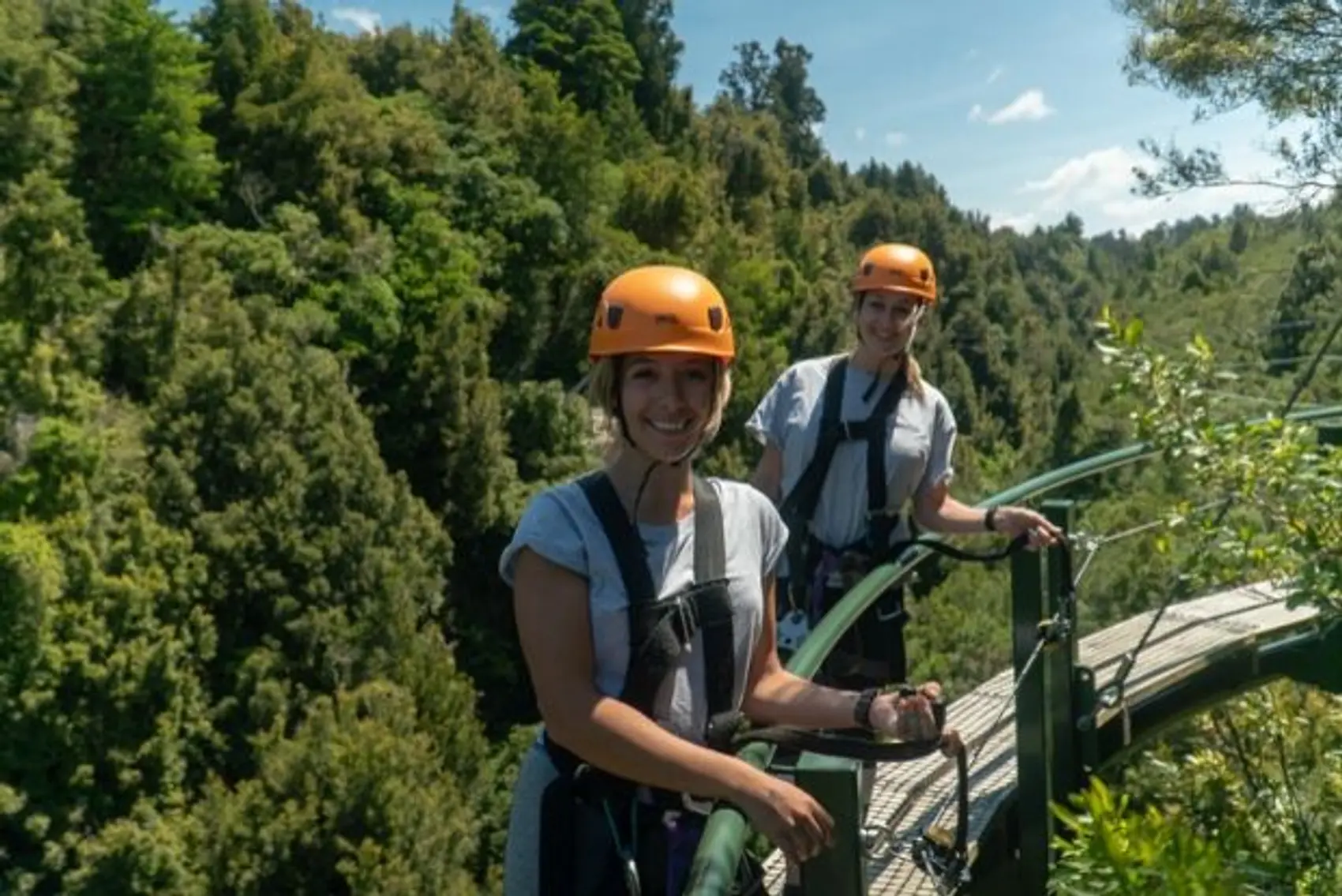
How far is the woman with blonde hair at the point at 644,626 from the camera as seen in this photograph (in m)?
1.81

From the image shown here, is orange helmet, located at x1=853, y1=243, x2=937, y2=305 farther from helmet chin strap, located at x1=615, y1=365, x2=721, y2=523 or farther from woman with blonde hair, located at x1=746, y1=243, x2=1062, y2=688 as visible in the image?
helmet chin strap, located at x1=615, y1=365, x2=721, y2=523

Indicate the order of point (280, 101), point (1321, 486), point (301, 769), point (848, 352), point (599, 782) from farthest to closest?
point (280, 101)
point (301, 769)
point (848, 352)
point (1321, 486)
point (599, 782)

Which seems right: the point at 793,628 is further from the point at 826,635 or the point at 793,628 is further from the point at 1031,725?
the point at 826,635

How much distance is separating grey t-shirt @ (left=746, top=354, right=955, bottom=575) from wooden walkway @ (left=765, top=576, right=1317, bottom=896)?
68 centimetres

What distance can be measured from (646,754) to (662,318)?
674mm

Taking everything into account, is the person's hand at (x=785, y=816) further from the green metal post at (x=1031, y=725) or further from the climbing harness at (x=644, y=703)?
the green metal post at (x=1031, y=725)

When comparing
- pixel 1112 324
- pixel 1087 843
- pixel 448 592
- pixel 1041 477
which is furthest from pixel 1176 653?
pixel 448 592

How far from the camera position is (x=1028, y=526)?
3297 millimetres

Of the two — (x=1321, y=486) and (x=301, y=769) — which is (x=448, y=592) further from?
(x=1321, y=486)

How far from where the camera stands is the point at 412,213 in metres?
38.0

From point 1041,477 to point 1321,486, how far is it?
922 millimetres

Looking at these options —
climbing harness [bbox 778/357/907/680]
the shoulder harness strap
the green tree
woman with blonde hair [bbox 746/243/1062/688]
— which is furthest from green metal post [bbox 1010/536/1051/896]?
the green tree

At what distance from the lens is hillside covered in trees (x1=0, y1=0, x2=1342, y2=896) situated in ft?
77.0

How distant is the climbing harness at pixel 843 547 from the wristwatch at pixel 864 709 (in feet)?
4.77
